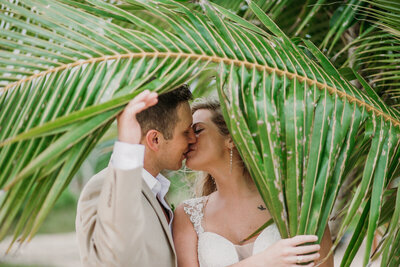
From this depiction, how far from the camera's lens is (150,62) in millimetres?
1453

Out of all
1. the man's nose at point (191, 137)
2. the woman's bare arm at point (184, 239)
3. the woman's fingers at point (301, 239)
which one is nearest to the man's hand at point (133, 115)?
the woman's fingers at point (301, 239)

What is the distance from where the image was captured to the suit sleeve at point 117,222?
1.46 m

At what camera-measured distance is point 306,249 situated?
153cm

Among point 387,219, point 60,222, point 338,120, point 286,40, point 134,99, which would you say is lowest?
point 60,222

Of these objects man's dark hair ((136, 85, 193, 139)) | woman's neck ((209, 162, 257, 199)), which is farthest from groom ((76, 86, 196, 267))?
woman's neck ((209, 162, 257, 199))

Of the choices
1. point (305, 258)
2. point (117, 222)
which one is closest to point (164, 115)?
point (117, 222)

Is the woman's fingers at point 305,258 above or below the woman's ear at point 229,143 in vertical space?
below

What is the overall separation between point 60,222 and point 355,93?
16.3 metres

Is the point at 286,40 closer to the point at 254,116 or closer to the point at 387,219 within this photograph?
the point at 254,116

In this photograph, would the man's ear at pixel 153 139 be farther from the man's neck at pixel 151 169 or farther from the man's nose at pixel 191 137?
the man's nose at pixel 191 137

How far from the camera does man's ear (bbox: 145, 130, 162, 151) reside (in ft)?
6.81

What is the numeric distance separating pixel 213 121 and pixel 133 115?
1061 mm

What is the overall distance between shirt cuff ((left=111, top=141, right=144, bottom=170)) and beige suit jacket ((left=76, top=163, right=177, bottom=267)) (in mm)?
16

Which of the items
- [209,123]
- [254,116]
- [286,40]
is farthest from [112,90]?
[209,123]
